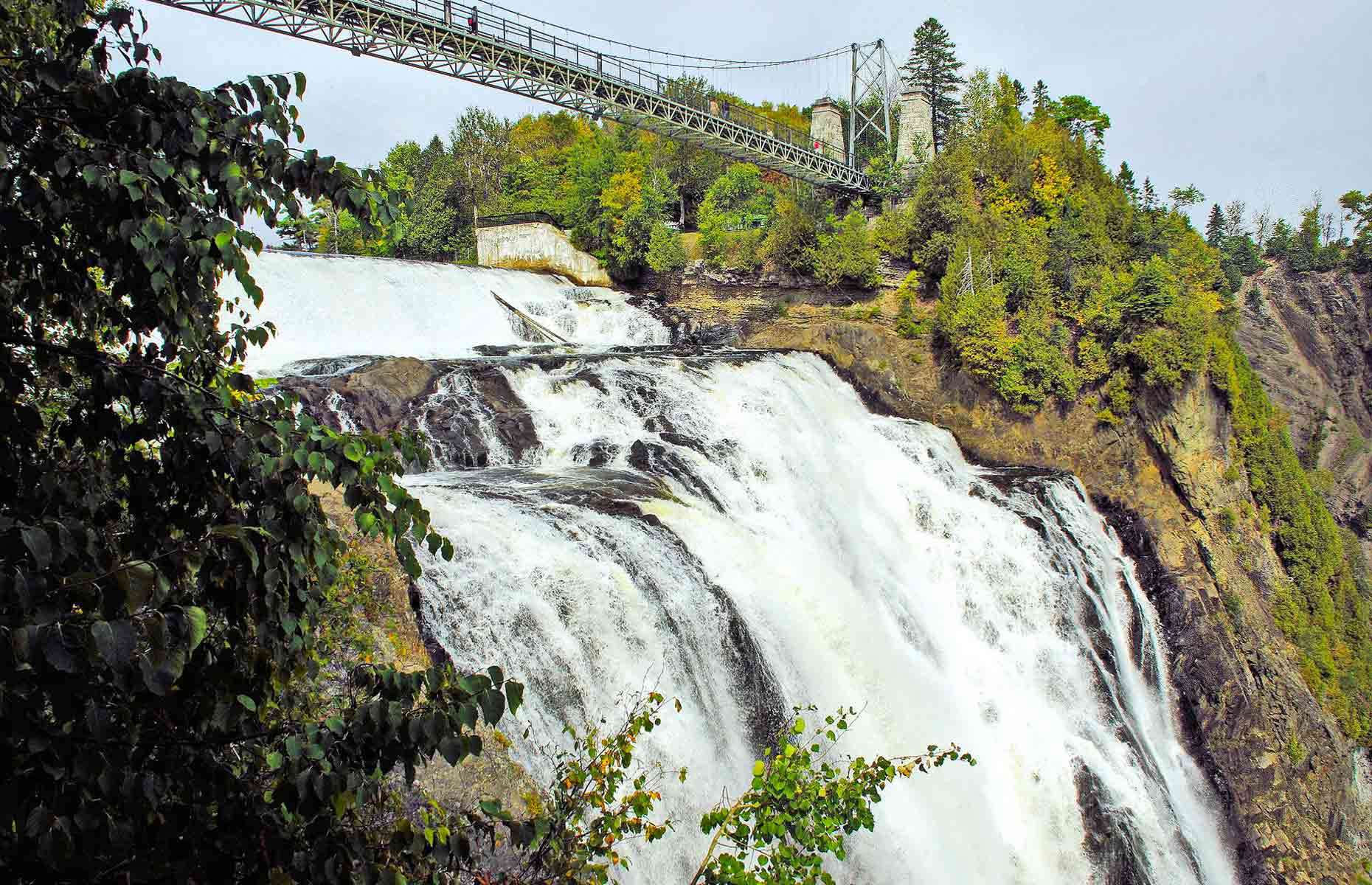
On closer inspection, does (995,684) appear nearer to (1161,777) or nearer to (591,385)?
(1161,777)

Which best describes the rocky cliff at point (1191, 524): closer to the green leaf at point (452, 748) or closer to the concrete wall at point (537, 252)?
the concrete wall at point (537, 252)

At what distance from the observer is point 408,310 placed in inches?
812

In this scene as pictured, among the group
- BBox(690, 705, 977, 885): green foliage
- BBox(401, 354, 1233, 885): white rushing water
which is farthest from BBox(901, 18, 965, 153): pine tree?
BBox(690, 705, 977, 885): green foliage

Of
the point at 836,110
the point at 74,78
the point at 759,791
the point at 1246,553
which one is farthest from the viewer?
the point at 836,110

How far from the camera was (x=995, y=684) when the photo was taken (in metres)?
12.3

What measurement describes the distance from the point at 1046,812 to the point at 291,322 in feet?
52.4

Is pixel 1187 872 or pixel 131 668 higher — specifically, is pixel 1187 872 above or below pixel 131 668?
below

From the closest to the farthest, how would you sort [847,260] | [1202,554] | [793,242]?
[1202,554]
[847,260]
[793,242]

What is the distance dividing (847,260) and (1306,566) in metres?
13.7

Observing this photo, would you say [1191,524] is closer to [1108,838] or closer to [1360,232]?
[1108,838]

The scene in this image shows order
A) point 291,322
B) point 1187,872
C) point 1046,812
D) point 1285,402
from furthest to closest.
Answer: point 1285,402
point 291,322
point 1187,872
point 1046,812

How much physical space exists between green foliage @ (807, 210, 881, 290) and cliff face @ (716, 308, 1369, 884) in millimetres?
1442

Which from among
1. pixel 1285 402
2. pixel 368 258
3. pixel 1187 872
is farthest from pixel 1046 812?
pixel 1285 402

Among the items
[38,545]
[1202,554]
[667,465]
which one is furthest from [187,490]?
[1202,554]
